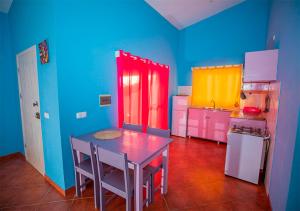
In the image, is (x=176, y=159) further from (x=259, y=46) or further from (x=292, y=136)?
(x=259, y=46)

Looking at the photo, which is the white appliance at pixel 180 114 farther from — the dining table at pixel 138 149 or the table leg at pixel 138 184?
the table leg at pixel 138 184

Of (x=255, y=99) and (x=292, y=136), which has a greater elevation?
(x=255, y=99)

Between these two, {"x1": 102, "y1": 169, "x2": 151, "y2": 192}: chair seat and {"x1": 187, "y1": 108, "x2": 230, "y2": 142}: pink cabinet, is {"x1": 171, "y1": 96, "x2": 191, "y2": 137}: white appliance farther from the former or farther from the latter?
{"x1": 102, "y1": 169, "x2": 151, "y2": 192}: chair seat

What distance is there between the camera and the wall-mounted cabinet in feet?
7.32

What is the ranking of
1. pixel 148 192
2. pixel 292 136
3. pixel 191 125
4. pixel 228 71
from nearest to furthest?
pixel 292 136 < pixel 148 192 < pixel 228 71 < pixel 191 125

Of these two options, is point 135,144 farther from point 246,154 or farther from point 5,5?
point 5,5

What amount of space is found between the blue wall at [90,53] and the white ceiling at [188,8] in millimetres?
687

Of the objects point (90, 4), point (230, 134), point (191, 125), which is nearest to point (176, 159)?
point (230, 134)

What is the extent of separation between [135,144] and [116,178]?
0.42m

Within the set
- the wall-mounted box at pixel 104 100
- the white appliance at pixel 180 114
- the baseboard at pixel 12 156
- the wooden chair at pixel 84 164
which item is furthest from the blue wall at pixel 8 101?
the white appliance at pixel 180 114

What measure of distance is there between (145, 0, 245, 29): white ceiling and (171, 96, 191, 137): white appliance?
2.22 metres

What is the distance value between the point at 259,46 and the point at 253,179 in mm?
3147

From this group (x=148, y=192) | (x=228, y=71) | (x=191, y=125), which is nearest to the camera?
(x=148, y=192)

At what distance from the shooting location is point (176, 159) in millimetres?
3029
